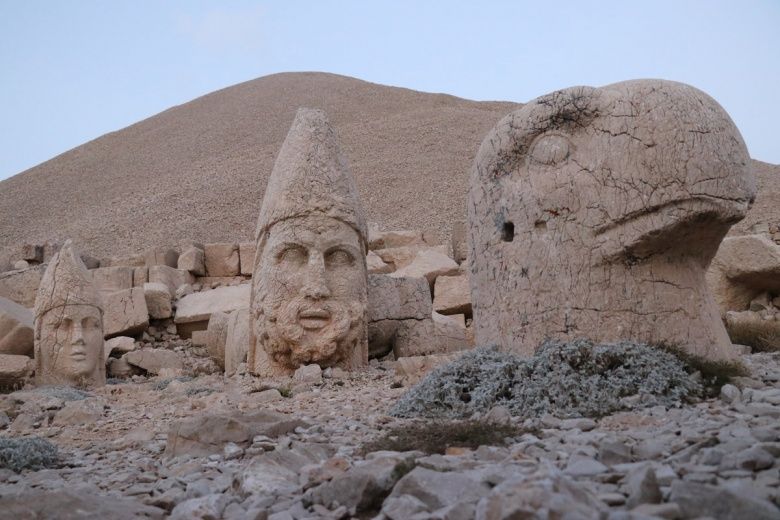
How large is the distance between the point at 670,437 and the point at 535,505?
119 cm

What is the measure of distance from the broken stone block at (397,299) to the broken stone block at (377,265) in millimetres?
4027

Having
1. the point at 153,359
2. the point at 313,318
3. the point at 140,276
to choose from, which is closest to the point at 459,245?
the point at 140,276

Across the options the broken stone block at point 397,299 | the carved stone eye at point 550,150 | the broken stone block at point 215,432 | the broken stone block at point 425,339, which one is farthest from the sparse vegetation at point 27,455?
the broken stone block at point 425,339

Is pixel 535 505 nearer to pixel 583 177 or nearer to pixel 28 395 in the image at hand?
pixel 583 177

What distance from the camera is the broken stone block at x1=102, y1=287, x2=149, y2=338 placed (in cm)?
1279

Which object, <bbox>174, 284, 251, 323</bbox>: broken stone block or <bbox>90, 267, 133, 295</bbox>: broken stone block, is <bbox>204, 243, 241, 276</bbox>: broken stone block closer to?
<bbox>90, 267, 133, 295</bbox>: broken stone block

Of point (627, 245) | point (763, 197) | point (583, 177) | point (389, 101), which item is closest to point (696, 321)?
point (627, 245)

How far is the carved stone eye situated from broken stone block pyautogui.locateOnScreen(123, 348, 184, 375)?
7383 mm

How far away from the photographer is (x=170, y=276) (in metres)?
15.5

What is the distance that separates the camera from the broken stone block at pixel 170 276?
1514 cm

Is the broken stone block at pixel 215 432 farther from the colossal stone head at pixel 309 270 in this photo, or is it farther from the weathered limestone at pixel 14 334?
the weathered limestone at pixel 14 334

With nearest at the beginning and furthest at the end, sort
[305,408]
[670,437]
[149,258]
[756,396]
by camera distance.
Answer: [670,437] → [756,396] → [305,408] → [149,258]

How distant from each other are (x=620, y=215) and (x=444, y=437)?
192 cm

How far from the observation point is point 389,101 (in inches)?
1778
